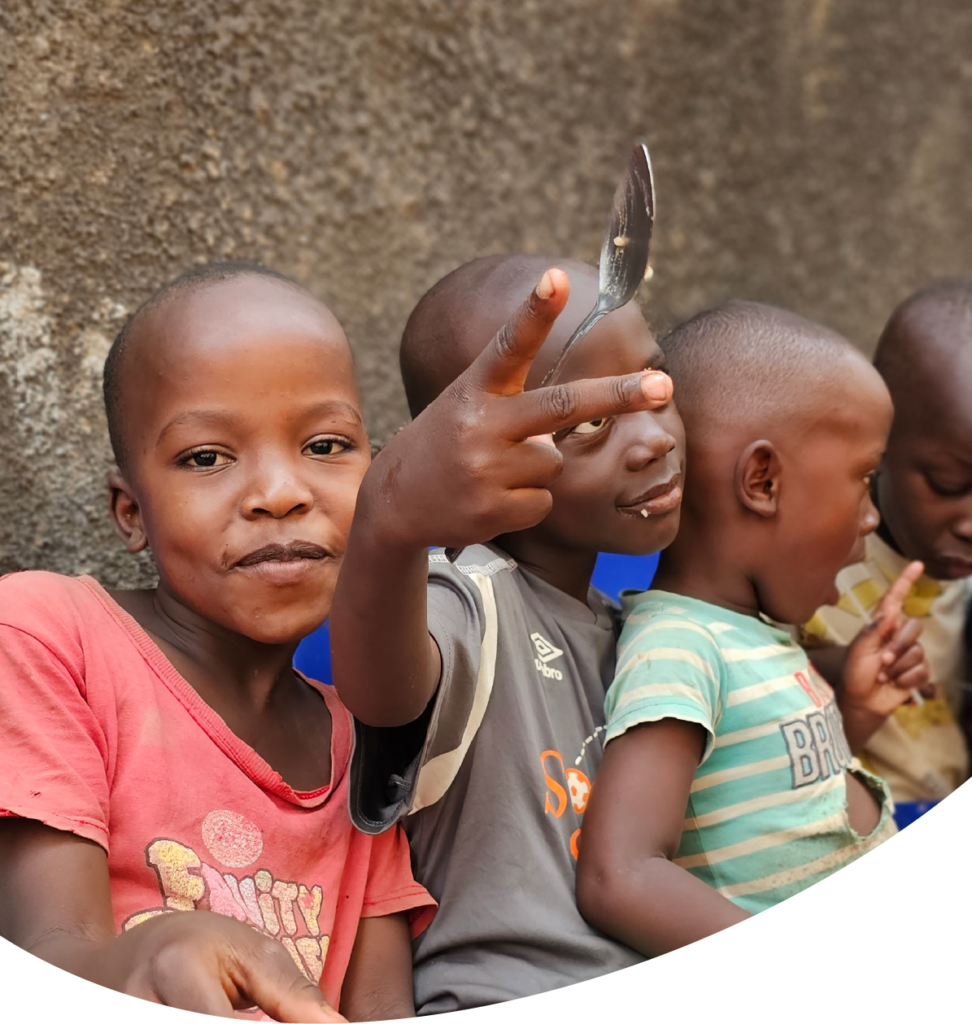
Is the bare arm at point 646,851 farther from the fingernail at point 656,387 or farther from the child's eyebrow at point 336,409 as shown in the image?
the fingernail at point 656,387

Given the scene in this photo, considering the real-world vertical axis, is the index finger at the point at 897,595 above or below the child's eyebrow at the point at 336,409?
below

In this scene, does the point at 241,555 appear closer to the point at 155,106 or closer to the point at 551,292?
the point at 551,292

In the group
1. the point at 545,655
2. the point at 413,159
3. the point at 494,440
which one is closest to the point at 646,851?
the point at 545,655

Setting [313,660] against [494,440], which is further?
[313,660]

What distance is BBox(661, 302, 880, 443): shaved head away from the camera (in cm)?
180

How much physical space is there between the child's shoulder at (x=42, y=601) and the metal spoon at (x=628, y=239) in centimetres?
61

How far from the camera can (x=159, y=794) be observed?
1.36 metres

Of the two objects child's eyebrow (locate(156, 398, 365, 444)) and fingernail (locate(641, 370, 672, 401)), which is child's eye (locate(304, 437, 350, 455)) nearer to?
child's eyebrow (locate(156, 398, 365, 444))

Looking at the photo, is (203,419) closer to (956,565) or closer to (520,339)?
(520,339)

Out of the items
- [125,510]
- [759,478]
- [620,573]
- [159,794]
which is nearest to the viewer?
[159,794]

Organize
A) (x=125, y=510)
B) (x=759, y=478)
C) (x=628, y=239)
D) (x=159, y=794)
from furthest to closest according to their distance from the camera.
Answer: (x=759, y=478) < (x=125, y=510) < (x=159, y=794) < (x=628, y=239)

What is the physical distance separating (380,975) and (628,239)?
0.92m

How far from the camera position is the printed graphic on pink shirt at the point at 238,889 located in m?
1.35

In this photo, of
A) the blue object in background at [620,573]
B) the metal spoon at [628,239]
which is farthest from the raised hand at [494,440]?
the blue object in background at [620,573]
